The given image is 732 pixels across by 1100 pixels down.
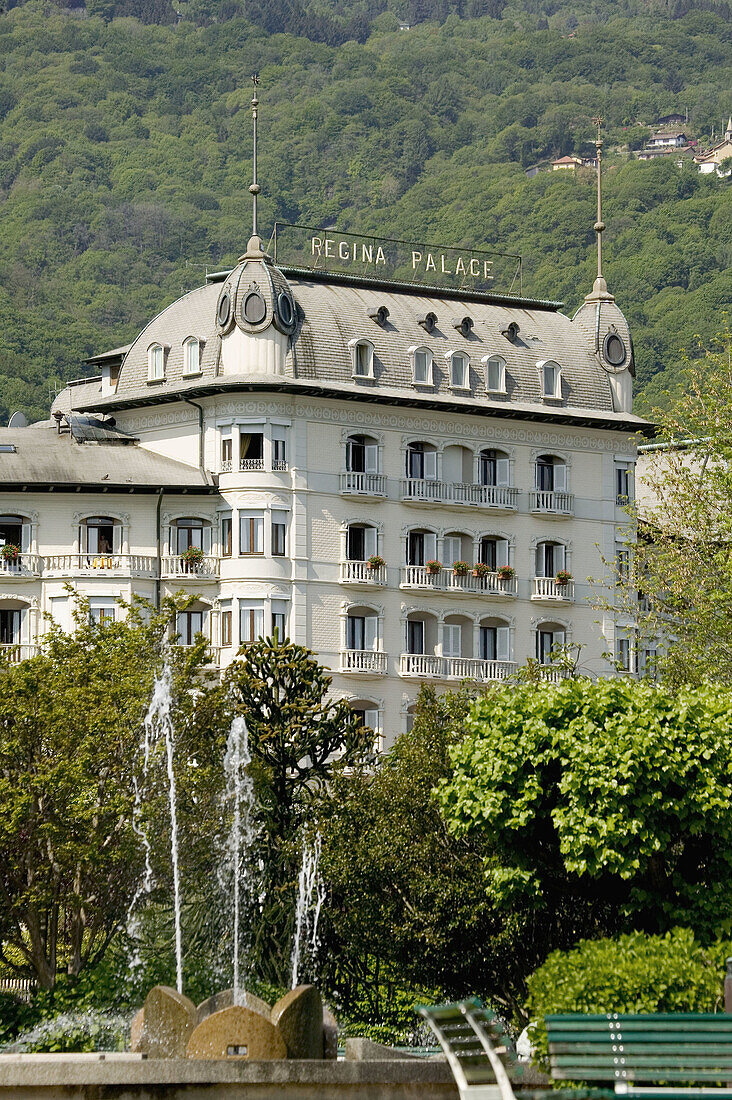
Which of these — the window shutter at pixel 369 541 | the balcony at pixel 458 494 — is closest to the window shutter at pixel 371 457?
the balcony at pixel 458 494

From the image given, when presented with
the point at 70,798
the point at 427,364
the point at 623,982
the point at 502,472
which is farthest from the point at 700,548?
the point at 502,472

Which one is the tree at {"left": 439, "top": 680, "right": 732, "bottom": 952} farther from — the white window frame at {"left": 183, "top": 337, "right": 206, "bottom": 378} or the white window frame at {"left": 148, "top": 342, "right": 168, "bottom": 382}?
the white window frame at {"left": 148, "top": 342, "right": 168, "bottom": 382}

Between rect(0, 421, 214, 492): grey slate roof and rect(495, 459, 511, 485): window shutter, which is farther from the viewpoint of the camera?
rect(495, 459, 511, 485): window shutter

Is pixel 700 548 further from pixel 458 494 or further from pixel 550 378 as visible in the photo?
pixel 550 378

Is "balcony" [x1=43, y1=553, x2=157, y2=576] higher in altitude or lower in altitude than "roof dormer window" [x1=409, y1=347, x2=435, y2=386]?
lower

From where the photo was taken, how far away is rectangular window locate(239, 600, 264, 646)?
3959 inches

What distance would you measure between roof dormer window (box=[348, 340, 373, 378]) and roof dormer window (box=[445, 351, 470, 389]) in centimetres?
484

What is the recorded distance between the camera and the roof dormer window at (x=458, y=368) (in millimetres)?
109375

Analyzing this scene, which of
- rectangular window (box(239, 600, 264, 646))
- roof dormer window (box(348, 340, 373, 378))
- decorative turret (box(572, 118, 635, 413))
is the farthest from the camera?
decorative turret (box(572, 118, 635, 413))

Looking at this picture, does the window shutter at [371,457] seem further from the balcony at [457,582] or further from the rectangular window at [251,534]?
the rectangular window at [251,534]

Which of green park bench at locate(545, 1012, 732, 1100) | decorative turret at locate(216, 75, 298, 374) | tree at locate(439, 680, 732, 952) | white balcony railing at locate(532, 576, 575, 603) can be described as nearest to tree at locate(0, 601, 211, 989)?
tree at locate(439, 680, 732, 952)

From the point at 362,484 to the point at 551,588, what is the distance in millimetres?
11638

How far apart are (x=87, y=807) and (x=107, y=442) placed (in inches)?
1634

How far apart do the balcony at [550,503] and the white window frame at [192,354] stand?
693 inches
